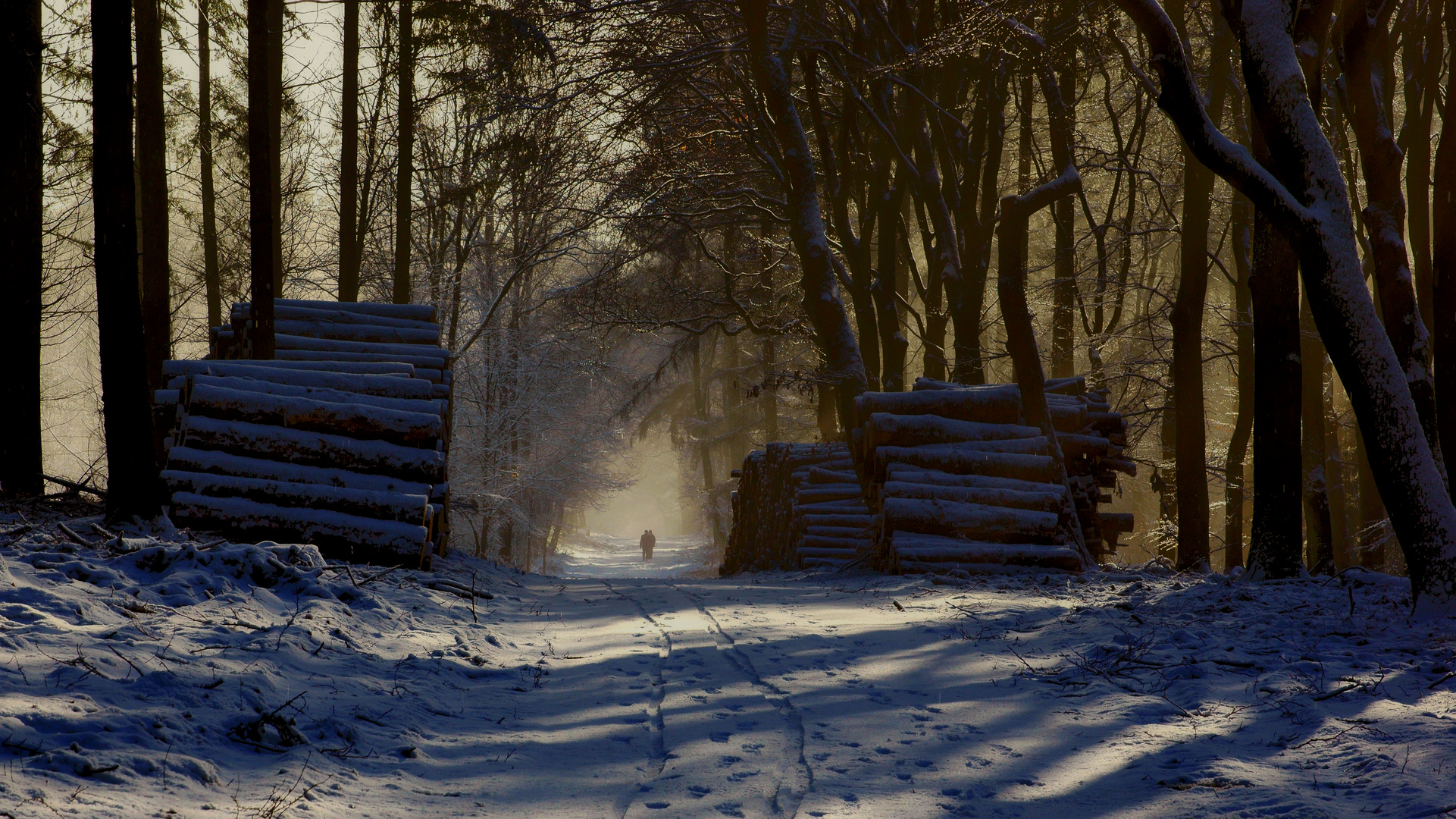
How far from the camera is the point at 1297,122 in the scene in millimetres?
6926

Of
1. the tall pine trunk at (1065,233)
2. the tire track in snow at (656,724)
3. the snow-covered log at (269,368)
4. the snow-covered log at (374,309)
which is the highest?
the tall pine trunk at (1065,233)

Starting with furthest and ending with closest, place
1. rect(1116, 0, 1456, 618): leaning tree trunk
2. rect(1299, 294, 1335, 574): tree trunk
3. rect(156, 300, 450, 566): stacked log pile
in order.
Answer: rect(1299, 294, 1335, 574): tree trunk < rect(156, 300, 450, 566): stacked log pile < rect(1116, 0, 1456, 618): leaning tree trunk

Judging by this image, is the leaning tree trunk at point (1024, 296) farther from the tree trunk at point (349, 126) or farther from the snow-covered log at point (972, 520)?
the tree trunk at point (349, 126)

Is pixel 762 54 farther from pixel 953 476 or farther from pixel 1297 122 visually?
pixel 1297 122

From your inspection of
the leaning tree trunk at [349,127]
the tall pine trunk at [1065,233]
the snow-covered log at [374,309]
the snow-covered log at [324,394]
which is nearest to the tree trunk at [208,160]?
the leaning tree trunk at [349,127]

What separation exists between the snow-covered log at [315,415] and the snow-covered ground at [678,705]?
2984 mm

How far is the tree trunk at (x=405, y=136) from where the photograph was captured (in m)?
18.8

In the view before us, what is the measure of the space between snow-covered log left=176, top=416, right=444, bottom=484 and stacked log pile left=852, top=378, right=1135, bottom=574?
17.7 feet

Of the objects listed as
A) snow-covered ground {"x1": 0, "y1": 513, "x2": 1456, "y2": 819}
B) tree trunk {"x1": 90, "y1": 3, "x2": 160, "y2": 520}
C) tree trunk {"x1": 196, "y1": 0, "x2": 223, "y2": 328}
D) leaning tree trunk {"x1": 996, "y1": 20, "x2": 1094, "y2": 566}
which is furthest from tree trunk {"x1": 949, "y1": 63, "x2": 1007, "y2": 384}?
tree trunk {"x1": 196, "y1": 0, "x2": 223, "y2": 328}

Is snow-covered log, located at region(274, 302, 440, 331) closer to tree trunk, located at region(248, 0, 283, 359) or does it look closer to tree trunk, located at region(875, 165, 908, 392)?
tree trunk, located at region(248, 0, 283, 359)

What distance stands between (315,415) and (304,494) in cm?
93

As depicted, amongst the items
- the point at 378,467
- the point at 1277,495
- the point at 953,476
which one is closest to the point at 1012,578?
the point at 953,476

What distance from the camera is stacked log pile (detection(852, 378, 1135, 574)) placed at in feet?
36.9

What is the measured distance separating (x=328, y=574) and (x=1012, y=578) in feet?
23.6
